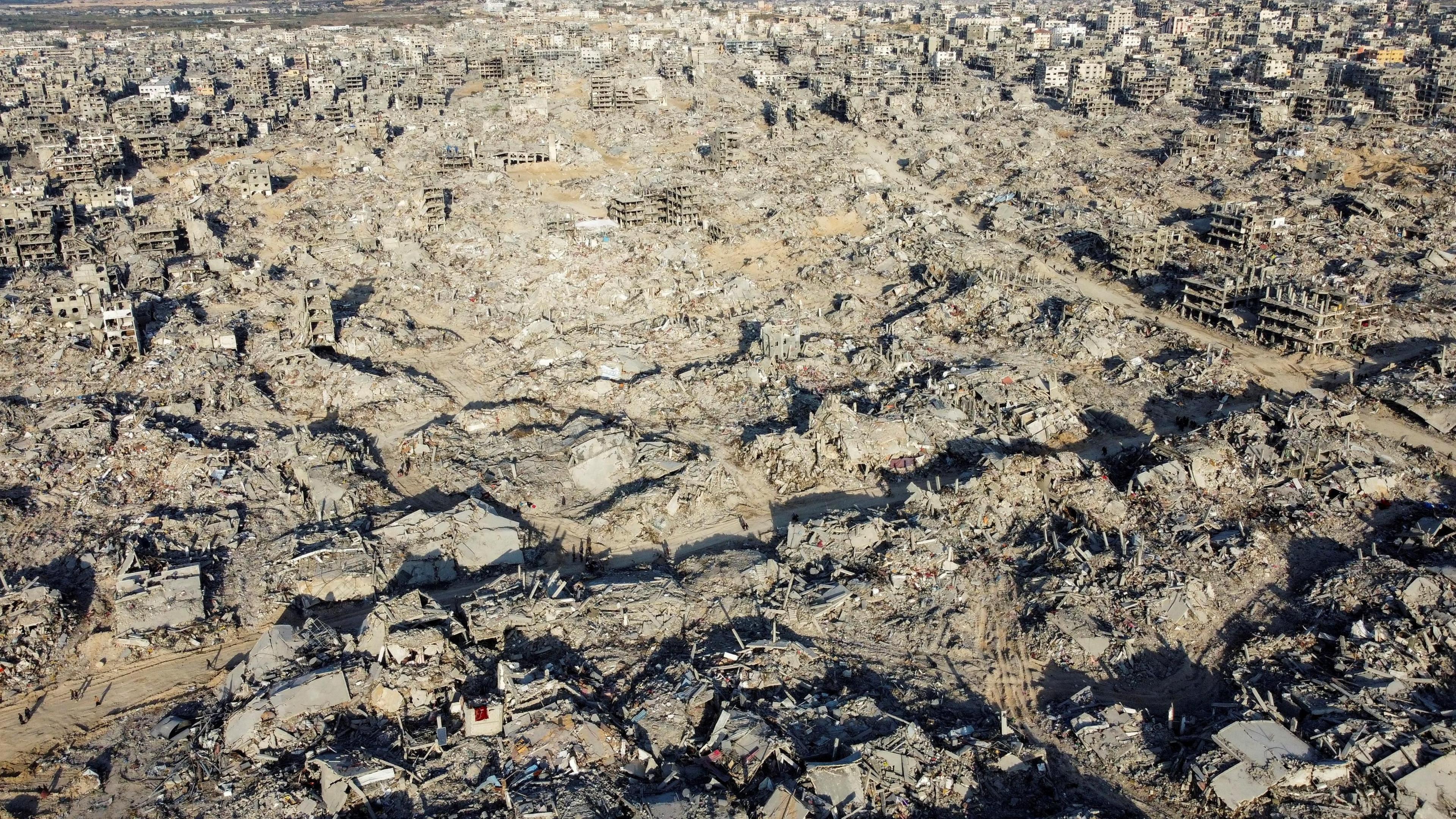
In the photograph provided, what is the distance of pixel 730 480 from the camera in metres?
20.7

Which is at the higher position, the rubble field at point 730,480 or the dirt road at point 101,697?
the rubble field at point 730,480

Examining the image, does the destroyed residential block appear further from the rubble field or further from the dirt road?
the dirt road

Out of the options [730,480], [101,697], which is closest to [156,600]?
[101,697]

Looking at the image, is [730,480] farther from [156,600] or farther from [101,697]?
[101,697]

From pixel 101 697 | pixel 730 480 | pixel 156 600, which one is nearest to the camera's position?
pixel 101 697

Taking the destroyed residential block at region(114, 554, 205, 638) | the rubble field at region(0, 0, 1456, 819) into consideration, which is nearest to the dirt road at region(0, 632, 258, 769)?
the rubble field at region(0, 0, 1456, 819)

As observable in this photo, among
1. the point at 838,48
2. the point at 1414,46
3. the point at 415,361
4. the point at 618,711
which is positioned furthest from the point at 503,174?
the point at 1414,46

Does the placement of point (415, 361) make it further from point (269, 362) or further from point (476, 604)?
point (476, 604)

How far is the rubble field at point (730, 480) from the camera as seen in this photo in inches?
520

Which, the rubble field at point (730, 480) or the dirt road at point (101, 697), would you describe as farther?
the dirt road at point (101, 697)

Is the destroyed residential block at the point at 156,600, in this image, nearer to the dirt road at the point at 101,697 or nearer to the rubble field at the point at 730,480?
the rubble field at the point at 730,480

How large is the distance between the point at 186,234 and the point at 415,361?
14715mm

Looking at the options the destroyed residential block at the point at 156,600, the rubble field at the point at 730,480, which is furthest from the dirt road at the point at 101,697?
the destroyed residential block at the point at 156,600

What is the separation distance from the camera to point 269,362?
2509cm
